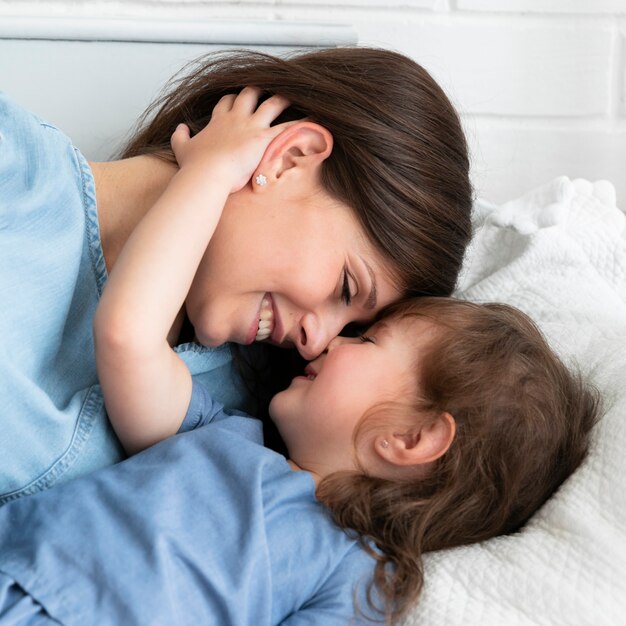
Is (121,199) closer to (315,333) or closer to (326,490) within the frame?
(315,333)

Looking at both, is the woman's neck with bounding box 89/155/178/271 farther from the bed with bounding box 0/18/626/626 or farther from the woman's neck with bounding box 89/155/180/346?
the bed with bounding box 0/18/626/626

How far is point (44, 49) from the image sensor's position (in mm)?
1305

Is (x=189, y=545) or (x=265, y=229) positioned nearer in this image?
(x=189, y=545)

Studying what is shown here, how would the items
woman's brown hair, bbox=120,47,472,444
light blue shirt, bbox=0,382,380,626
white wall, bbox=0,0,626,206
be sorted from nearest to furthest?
light blue shirt, bbox=0,382,380,626 → woman's brown hair, bbox=120,47,472,444 → white wall, bbox=0,0,626,206

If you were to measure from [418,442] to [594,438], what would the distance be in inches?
8.6

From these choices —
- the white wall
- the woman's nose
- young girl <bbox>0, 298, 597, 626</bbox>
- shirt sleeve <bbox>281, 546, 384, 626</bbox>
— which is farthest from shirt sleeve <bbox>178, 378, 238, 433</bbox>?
the white wall

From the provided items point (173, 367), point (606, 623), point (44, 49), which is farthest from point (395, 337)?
point (44, 49)

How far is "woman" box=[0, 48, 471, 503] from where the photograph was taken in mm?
930

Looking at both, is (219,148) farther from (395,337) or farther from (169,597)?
(169,597)

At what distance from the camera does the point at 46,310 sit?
3.06 feet

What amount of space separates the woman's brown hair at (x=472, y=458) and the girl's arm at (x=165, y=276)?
0.21 m

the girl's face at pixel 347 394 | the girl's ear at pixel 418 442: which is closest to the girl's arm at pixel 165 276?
the girl's face at pixel 347 394

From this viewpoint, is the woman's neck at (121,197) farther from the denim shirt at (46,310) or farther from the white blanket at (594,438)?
the white blanket at (594,438)

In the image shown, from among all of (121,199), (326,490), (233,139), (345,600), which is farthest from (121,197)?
(345,600)
